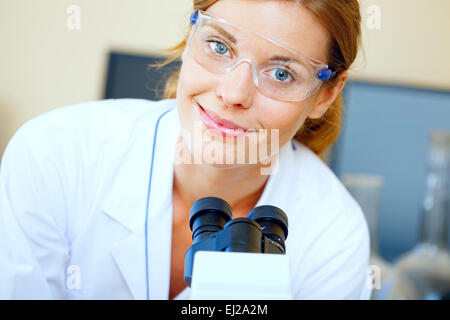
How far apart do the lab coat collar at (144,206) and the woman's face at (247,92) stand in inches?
4.2

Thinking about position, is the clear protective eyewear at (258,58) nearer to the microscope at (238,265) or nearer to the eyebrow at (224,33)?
the eyebrow at (224,33)

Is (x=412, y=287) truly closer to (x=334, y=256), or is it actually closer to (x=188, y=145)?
(x=334, y=256)

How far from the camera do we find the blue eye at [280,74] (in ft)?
2.55

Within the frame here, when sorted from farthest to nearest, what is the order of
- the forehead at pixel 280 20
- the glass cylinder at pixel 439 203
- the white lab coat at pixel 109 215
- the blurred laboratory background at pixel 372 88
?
the glass cylinder at pixel 439 203 < the blurred laboratory background at pixel 372 88 < the white lab coat at pixel 109 215 < the forehead at pixel 280 20

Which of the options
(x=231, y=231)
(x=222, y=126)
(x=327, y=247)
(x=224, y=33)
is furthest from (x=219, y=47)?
(x=327, y=247)

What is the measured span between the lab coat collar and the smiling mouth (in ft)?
0.59

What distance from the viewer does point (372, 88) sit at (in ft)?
8.39

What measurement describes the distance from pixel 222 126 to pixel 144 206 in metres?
0.27

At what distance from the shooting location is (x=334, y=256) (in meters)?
1.03

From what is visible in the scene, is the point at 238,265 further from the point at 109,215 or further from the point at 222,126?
the point at 109,215

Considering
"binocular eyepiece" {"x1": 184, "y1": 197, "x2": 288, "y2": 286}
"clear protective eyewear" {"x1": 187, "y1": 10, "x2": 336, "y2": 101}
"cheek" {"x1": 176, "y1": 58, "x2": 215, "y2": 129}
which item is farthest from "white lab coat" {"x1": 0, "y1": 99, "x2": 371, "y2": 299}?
"binocular eyepiece" {"x1": 184, "y1": 197, "x2": 288, "y2": 286}

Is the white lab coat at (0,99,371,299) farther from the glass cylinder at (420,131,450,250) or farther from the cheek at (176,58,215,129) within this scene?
the glass cylinder at (420,131,450,250)

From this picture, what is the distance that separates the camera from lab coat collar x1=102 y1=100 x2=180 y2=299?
0.92m

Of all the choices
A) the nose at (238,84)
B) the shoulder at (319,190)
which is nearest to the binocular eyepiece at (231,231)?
the nose at (238,84)
